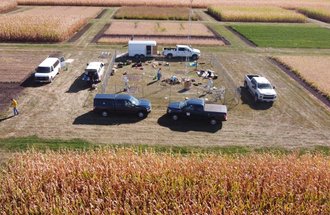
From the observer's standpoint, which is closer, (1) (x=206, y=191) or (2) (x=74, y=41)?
(1) (x=206, y=191)

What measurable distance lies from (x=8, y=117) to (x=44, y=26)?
27.4 m

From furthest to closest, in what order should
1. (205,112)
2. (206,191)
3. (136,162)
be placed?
(205,112), (136,162), (206,191)

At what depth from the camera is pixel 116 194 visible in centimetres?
1789

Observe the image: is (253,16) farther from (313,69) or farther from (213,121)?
(213,121)

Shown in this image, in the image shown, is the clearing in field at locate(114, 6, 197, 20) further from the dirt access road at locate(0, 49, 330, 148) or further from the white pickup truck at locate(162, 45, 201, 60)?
the dirt access road at locate(0, 49, 330, 148)

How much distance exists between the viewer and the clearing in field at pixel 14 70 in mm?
31497

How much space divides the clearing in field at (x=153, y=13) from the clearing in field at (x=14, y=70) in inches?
1187

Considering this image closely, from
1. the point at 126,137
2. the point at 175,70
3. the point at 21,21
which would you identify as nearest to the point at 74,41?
the point at 21,21

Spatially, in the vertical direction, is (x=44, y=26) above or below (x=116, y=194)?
above

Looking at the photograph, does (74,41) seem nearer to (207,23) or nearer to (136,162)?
(207,23)

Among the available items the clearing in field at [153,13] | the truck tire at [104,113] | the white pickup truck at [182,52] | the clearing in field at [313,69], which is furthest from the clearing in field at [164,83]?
the clearing in field at [153,13]

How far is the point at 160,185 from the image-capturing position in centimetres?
1828

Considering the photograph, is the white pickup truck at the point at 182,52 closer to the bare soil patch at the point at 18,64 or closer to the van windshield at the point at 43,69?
the van windshield at the point at 43,69

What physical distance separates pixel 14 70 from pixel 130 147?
20.7 m
